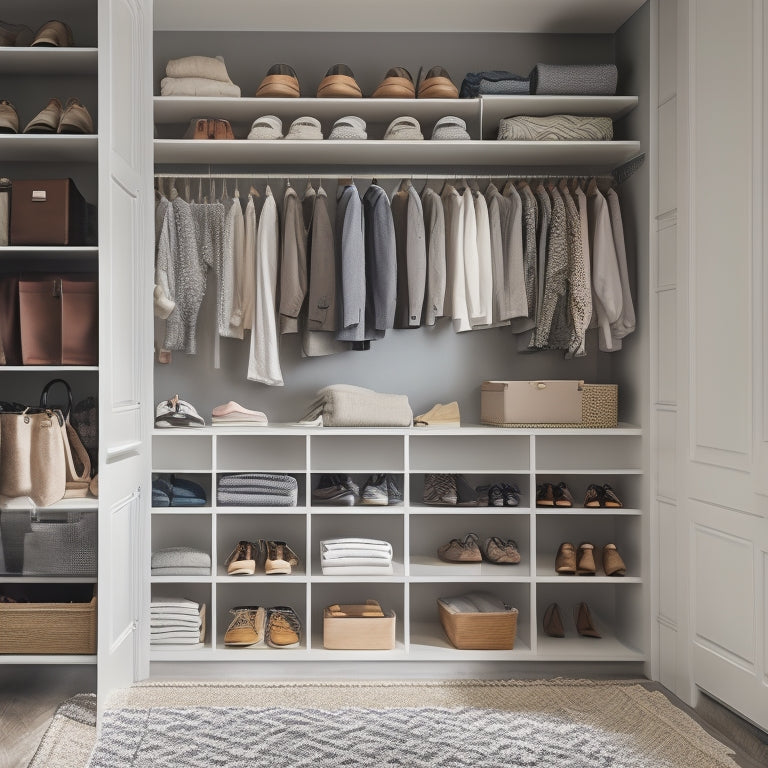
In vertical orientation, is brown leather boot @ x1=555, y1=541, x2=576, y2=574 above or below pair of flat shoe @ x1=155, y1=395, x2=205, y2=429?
below

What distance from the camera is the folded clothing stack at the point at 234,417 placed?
11.1ft

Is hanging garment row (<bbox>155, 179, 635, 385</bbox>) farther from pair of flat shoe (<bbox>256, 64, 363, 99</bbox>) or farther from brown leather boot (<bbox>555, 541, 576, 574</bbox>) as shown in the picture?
brown leather boot (<bbox>555, 541, 576, 574</bbox>)

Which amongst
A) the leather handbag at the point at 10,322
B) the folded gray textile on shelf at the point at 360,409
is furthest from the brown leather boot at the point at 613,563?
the leather handbag at the point at 10,322

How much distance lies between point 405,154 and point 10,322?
5.83 ft

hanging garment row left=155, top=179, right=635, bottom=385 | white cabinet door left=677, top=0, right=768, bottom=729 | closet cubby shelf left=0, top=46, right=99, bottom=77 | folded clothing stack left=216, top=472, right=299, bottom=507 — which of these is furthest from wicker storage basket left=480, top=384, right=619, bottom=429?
closet cubby shelf left=0, top=46, right=99, bottom=77

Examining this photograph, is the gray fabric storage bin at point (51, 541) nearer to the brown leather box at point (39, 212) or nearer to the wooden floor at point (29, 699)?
the wooden floor at point (29, 699)

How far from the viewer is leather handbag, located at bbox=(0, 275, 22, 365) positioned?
2.83 m

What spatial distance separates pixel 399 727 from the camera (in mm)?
2707

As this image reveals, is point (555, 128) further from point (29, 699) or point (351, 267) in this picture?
point (29, 699)

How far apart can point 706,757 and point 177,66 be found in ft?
10.7

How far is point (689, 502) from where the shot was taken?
118 inches

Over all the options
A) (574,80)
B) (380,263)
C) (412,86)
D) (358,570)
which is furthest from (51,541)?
(574,80)

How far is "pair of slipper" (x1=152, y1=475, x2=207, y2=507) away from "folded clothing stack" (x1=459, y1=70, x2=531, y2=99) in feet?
6.81

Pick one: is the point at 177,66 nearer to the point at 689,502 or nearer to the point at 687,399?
the point at 687,399
